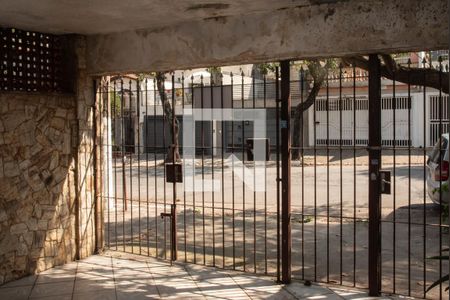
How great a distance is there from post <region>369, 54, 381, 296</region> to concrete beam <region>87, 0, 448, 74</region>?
342mm

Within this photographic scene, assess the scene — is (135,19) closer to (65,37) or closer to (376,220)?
(65,37)

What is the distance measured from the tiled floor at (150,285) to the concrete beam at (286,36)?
2.52m

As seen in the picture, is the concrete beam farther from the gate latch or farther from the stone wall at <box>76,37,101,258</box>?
the gate latch

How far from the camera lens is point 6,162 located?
584 cm

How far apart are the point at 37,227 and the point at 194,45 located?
2.97 m

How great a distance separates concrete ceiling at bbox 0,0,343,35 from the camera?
4926 millimetres

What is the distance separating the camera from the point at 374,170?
513cm

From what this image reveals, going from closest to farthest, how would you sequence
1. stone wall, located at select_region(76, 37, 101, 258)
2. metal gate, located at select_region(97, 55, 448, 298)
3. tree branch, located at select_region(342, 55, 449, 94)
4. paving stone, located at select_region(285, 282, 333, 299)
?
metal gate, located at select_region(97, 55, 448, 298), paving stone, located at select_region(285, 282, 333, 299), tree branch, located at select_region(342, 55, 449, 94), stone wall, located at select_region(76, 37, 101, 258)

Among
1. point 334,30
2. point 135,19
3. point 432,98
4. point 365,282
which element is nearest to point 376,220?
point 365,282

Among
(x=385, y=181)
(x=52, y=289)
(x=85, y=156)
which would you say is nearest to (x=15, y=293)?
(x=52, y=289)

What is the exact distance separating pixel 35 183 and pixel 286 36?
3.51 m

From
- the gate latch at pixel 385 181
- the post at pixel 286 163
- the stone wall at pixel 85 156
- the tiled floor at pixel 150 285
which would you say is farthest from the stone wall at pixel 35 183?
the gate latch at pixel 385 181

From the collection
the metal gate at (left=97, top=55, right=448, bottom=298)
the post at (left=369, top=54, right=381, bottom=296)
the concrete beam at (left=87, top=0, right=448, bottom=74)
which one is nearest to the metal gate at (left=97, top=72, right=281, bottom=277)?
the metal gate at (left=97, top=55, right=448, bottom=298)

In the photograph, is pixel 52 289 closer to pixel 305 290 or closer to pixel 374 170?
pixel 305 290
